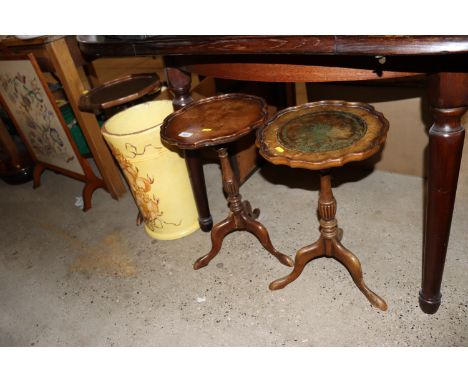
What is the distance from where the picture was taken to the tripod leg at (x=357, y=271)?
1513 millimetres

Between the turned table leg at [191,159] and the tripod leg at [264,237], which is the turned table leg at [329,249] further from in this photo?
the turned table leg at [191,159]

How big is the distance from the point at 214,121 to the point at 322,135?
0.43 metres

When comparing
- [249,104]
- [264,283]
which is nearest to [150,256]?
[264,283]

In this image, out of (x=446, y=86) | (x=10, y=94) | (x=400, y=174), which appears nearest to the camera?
(x=446, y=86)

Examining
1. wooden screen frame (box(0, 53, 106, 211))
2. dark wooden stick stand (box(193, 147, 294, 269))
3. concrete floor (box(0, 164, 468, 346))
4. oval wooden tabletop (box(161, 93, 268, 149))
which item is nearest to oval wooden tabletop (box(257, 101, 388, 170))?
oval wooden tabletop (box(161, 93, 268, 149))

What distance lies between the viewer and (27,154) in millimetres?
2951

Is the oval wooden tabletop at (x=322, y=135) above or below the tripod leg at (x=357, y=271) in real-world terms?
above

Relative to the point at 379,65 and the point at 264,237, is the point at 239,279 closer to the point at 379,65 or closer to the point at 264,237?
the point at 264,237

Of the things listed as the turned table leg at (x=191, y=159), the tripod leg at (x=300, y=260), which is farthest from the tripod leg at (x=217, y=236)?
the tripod leg at (x=300, y=260)

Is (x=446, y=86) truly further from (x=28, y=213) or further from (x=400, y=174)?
A: (x=28, y=213)

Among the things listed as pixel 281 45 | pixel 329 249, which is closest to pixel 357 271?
pixel 329 249

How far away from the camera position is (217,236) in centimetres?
182

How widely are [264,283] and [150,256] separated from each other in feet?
1.95

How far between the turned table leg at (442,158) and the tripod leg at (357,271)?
0.22m
